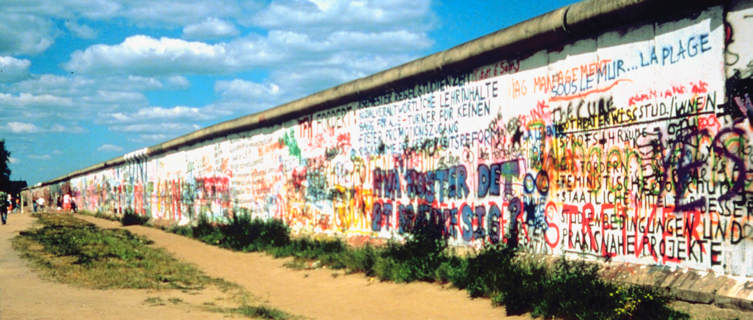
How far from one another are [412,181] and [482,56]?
2.49 m

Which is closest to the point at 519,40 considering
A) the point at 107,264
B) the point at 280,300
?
the point at 280,300

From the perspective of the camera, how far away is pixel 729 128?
566 cm

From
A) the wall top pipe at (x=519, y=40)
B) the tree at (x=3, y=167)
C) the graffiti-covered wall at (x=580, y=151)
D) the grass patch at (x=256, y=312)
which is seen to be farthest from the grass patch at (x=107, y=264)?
the tree at (x=3, y=167)

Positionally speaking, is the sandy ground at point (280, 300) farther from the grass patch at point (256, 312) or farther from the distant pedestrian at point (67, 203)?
the distant pedestrian at point (67, 203)

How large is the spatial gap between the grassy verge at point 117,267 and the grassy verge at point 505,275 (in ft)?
6.26

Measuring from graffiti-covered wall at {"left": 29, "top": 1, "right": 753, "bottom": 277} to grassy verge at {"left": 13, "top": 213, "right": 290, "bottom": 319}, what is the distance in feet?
9.74

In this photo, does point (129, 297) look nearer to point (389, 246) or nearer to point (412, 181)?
point (389, 246)

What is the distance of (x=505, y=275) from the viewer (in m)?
7.12

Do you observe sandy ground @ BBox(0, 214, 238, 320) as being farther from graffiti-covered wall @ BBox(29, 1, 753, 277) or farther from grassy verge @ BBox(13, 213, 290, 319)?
graffiti-covered wall @ BBox(29, 1, 753, 277)

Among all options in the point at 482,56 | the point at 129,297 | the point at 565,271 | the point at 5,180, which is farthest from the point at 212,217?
the point at 5,180

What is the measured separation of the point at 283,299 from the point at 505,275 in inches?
132

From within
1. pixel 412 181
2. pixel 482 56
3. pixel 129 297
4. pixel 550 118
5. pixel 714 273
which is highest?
pixel 482 56

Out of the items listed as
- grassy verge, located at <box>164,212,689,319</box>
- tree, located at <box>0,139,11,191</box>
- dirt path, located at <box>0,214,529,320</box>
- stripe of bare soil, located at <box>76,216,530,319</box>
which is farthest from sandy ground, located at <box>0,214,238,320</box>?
tree, located at <box>0,139,11,191</box>

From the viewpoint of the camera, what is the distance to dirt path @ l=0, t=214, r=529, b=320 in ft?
22.7
